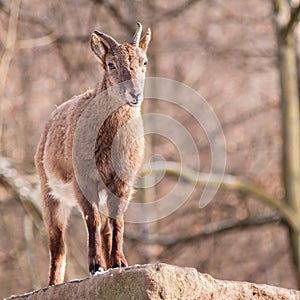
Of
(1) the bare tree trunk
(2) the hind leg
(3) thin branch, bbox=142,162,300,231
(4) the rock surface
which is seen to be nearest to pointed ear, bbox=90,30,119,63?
(2) the hind leg

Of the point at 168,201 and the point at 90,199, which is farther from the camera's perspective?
the point at 168,201

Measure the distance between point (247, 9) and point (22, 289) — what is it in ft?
27.5

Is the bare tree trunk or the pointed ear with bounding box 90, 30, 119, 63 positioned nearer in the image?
the pointed ear with bounding box 90, 30, 119, 63

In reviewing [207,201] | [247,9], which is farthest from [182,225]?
[247,9]

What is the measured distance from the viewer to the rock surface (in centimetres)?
598

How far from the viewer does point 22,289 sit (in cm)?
2200

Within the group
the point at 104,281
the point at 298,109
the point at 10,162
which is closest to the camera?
the point at 104,281

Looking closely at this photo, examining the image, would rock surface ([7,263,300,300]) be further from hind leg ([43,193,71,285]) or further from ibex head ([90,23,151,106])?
ibex head ([90,23,151,106])

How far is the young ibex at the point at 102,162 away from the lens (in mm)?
7250

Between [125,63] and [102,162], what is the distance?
0.78 metres

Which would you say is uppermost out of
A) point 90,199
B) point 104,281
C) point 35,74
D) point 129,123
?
point 35,74

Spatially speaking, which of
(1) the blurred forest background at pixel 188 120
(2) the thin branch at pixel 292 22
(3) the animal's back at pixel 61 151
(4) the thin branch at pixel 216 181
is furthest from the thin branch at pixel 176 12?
(3) the animal's back at pixel 61 151

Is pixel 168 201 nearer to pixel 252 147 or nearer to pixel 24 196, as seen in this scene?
pixel 252 147

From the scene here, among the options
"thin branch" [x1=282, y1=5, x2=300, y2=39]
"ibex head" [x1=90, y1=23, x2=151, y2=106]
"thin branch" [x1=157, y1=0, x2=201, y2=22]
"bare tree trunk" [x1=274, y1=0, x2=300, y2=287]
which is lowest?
"ibex head" [x1=90, y1=23, x2=151, y2=106]
